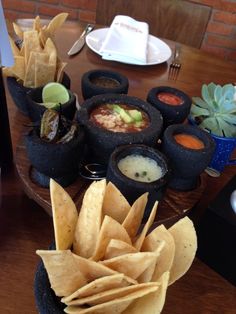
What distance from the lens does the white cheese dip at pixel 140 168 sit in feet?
1.79

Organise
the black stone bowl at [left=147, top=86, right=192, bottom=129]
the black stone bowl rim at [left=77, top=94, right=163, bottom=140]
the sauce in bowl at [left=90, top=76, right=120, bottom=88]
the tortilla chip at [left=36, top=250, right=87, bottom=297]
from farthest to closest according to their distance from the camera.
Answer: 1. the sauce in bowl at [left=90, top=76, right=120, bottom=88]
2. the black stone bowl at [left=147, top=86, right=192, bottom=129]
3. the black stone bowl rim at [left=77, top=94, right=163, bottom=140]
4. the tortilla chip at [left=36, top=250, right=87, bottom=297]

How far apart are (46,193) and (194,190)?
0.27 metres

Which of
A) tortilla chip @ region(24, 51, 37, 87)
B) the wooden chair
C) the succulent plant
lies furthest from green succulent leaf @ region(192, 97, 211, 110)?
the wooden chair

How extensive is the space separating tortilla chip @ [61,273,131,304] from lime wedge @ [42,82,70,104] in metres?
0.42

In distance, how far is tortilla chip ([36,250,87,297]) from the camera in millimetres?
341

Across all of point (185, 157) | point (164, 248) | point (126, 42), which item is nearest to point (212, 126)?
point (185, 157)

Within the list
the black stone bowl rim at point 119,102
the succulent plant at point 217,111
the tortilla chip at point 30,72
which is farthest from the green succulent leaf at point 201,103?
the tortilla chip at point 30,72

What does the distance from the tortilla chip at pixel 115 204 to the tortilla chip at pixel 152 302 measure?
0.35 ft

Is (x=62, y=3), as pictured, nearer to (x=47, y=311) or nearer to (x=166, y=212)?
(x=166, y=212)

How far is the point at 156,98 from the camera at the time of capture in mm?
738

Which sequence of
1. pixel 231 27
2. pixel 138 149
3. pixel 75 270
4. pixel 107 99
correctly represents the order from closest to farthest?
pixel 75 270 < pixel 138 149 < pixel 107 99 < pixel 231 27

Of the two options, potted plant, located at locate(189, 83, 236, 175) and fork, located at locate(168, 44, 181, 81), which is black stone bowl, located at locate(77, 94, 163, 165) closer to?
potted plant, located at locate(189, 83, 236, 175)

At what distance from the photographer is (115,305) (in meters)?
0.36

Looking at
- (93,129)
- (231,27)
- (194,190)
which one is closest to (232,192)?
(194,190)
